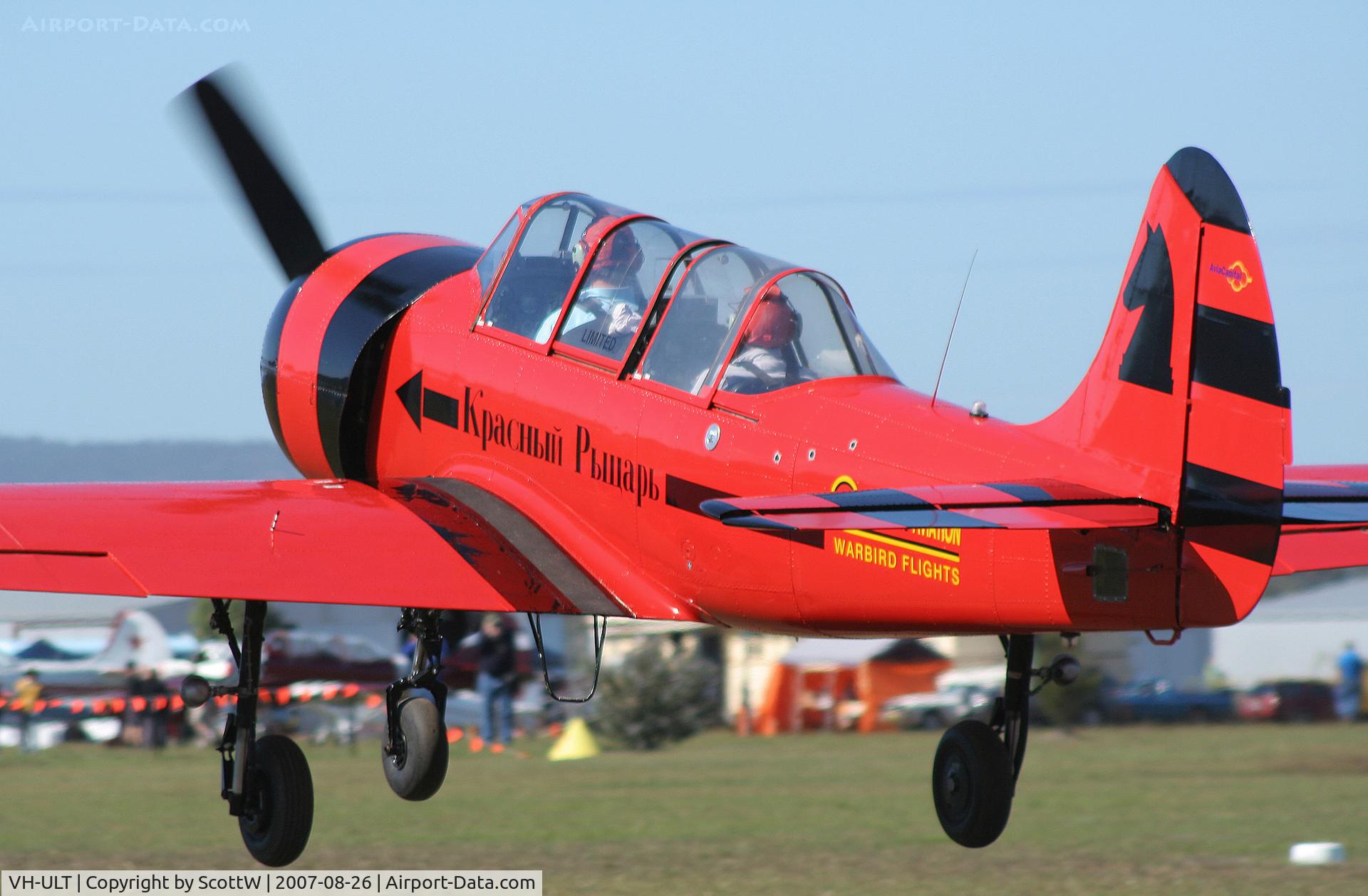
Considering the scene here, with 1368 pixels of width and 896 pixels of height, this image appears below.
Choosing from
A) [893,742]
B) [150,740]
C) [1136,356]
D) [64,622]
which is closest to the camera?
[1136,356]

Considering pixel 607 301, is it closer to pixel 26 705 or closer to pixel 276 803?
pixel 276 803

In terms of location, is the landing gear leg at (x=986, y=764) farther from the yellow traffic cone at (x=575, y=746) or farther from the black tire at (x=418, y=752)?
the yellow traffic cone at (x=575, y=746)

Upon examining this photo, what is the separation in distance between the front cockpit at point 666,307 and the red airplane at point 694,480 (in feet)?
0.06

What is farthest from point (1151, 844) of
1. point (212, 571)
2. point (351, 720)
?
point (351, 720)

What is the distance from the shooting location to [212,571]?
959 centimetres

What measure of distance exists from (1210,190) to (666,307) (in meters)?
3.10

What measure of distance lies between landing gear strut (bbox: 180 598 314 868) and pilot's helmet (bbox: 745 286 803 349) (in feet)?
11.2

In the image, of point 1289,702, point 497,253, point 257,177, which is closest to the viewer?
point 497,253

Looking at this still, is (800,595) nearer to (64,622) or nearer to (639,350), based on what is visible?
(639,350)

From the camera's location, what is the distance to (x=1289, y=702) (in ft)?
106

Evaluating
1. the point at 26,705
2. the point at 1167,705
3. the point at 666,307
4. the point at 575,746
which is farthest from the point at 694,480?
the point at 1167,705

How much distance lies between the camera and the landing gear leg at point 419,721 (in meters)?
10.5

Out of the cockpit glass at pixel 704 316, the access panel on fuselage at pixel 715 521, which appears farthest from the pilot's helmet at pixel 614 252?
the access panel on fuselage at pixel 715 521

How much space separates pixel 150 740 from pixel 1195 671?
21.5 m
